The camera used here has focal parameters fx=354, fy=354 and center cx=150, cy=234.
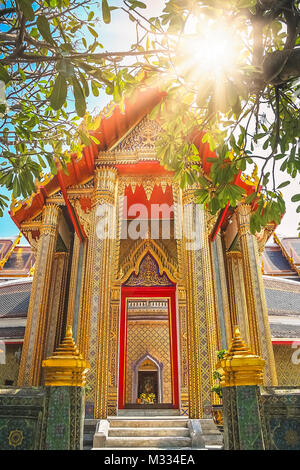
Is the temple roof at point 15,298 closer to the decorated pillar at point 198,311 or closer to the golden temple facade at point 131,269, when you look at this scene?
the golden temple facade at point 131,269

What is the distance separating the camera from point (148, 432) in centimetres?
446

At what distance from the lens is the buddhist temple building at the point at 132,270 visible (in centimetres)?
548

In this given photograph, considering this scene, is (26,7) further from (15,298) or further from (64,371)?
(15,298)

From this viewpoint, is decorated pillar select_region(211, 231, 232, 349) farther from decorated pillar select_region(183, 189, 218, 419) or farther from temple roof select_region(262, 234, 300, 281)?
temple roof select_region(262, 234, 300, 281)

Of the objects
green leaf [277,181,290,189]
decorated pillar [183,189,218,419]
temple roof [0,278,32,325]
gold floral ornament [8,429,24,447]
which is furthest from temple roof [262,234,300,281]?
gold floral ornament [8,429,24,447]

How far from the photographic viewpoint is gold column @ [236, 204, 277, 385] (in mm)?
5745

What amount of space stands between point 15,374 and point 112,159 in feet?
18.8

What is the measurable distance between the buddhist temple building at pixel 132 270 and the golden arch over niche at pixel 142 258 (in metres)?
0.02

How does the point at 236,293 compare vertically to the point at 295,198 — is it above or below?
above

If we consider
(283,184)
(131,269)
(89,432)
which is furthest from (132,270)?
(283,184)

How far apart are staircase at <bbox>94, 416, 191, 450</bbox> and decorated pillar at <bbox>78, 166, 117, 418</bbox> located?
1.47 feet

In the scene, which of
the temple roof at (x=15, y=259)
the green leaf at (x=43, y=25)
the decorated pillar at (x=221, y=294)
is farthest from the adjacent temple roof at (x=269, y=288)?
the green leaf at (x=43, y=25)

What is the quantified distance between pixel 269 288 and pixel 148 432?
26.0 ft
